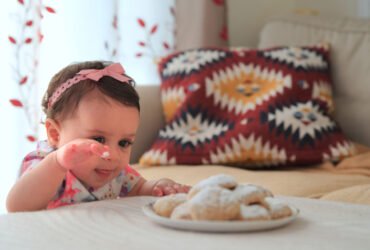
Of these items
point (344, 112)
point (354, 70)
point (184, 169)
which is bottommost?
point (184, 169)

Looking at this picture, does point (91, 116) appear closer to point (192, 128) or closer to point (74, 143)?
point (74, 143)

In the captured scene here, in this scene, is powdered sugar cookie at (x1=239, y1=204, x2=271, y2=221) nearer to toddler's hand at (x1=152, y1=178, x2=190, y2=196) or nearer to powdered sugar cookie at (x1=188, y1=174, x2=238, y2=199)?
powdered sugar cookie at (x1=188, y1=174, x2=238, y2=199)

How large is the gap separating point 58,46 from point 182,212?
1343mm

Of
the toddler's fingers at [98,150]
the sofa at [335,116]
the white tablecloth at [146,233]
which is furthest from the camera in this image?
the sofa at [335,116]

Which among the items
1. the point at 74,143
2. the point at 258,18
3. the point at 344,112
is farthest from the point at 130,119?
the point at 258,18

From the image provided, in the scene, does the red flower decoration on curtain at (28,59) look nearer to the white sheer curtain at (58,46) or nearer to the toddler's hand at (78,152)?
the white sheer curtain at (58,46)

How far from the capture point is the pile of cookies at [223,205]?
2.62 ft

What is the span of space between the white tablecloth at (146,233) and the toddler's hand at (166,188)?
23 centimetres

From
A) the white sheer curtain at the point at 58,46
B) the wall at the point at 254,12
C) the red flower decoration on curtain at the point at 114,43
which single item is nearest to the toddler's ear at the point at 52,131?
the white sheer curtain at the point at 58,46

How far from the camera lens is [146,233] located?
32.1 inches

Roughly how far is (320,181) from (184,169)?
1.45 ft

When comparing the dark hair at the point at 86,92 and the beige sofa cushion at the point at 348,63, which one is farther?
the beige sofa cushion at the point at 348,63

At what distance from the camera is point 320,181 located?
5.15 ft

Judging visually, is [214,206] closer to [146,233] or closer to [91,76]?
[146,233]
